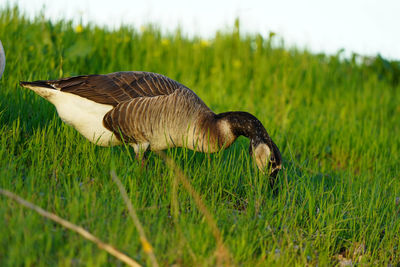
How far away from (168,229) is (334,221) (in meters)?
1.80

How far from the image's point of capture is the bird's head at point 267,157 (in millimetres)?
5305

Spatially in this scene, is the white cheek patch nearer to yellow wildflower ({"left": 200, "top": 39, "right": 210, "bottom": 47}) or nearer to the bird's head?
the bird's head

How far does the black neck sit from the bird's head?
0.04 meters

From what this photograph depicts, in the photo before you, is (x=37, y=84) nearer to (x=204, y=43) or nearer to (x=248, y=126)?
(x=248, y=126)

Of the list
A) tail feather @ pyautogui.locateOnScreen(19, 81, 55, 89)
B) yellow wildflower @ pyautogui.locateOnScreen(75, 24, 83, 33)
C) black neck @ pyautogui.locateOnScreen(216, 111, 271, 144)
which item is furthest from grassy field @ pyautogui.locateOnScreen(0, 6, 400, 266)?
tail feather @ pyautogui.locateOnScreen(19, 81, 55, 89)

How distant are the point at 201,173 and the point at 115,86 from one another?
147cm

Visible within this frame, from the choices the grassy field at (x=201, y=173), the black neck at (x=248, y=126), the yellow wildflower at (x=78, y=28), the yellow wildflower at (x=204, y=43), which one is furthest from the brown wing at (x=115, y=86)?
the yellow wildflower at (x=204, y=43)

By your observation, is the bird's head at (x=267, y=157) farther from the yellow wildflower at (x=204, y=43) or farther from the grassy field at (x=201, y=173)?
the yellow wildflower at (x=204, y=43)

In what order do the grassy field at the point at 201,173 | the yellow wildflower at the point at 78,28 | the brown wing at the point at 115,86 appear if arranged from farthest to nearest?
1. the yellow wildflower at the point at 78,28
2. the brown wing at the point at 115,86
3. the grassy field at the point at 201,173

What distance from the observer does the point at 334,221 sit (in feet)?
15.7

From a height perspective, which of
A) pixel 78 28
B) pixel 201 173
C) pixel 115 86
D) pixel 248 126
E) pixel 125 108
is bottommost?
pixel 201 173

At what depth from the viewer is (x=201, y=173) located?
516cm

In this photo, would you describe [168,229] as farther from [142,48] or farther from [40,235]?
[142,48]

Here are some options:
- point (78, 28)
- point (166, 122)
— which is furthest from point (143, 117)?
point (78, 28)
